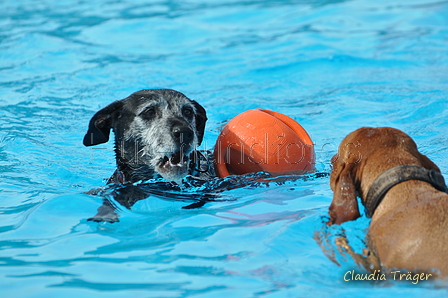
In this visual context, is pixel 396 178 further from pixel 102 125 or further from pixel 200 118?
pixel 102 125

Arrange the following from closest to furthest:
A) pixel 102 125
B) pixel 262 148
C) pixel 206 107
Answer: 1. pixel 262 148
2. pixel 102 125
3. pixel 206 107

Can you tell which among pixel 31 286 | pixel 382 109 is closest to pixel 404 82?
pixel 382 109

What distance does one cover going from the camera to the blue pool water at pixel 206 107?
3988 millimetres

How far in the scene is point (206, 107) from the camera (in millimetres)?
9766

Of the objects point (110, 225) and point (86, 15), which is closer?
point (110, 225)

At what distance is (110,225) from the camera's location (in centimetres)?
487

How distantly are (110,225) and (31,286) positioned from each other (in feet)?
3.72

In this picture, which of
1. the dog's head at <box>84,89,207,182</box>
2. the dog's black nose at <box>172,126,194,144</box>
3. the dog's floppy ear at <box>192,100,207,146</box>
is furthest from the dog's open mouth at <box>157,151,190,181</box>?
the dog's floppy ear at <box>192,100,207,146</box>

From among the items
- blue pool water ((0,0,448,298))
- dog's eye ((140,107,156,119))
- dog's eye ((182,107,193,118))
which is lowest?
blue pool water ((0,0,448,298))

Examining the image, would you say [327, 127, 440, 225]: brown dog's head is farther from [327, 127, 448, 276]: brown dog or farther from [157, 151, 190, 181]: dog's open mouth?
[157, 151, 190, 181]: dog's open mouth

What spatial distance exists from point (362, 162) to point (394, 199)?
42 cm

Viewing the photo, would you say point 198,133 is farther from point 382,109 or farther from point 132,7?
point 132,7

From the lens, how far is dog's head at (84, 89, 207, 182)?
5.61 metres

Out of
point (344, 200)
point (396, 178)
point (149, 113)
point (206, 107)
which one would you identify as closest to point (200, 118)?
point (149, 113)
